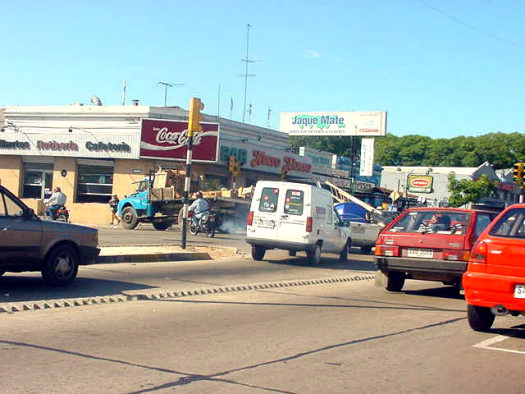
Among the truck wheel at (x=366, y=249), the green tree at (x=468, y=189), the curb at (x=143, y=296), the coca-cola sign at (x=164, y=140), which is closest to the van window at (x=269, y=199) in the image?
the curb at (x=143, y=296)

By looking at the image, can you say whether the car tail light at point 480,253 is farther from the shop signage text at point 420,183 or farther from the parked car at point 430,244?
the shop signage text at point 420,183

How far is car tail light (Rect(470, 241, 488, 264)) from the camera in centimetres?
849

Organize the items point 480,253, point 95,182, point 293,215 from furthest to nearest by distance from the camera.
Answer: point 95,182
point 293,215
point 480,253

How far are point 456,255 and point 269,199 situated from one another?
6.91 metres

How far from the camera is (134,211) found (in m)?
30.8

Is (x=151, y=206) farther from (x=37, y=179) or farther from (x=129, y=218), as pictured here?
(x=37, y=179)

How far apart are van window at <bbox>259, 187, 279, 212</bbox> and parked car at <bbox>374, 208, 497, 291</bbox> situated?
535cm

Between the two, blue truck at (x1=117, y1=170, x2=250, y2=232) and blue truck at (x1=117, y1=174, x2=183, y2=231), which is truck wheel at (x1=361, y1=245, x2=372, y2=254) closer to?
blue truck at (x1=117, y1=170, x2=250, y2=232)

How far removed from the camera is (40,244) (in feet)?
Result: 35.9

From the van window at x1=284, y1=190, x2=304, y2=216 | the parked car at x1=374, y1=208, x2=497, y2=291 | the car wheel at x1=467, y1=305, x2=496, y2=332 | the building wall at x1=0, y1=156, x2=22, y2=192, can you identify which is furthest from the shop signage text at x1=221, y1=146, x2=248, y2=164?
the car wheel at x1=467, y1=305, x2=496, y2=332

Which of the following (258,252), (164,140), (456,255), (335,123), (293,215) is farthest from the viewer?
(335,123)

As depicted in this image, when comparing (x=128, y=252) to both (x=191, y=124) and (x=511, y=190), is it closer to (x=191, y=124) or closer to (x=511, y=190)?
(x=191, y=124)

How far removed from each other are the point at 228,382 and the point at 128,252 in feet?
35.6

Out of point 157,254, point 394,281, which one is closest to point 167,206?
point 157,254
